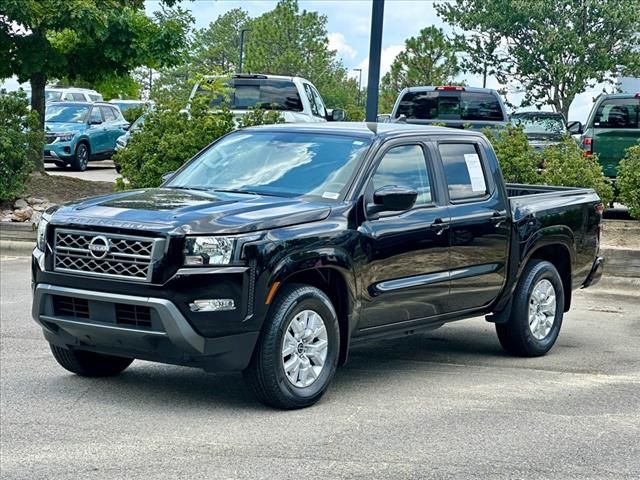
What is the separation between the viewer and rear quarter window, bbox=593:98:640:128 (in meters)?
18.6

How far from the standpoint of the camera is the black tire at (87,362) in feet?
26.3

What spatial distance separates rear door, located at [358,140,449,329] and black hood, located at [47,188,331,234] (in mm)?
523

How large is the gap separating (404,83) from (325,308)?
53.1 metres

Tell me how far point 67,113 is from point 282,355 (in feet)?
72.1

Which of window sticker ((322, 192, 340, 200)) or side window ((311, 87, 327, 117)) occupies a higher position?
side window ((311, 87, 327, 117))

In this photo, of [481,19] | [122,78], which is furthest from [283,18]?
[122,78]

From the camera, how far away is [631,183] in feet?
48.9

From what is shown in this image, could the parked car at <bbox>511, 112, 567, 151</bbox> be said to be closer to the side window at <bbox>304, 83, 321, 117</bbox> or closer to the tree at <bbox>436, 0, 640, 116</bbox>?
the side window at <bbox>304, 83, 321, 117</bbox>

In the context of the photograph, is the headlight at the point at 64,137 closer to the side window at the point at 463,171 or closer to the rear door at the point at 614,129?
the rear door at the point at 614,129

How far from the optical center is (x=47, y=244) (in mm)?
7316

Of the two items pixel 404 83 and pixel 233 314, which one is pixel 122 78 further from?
pixel 404 83

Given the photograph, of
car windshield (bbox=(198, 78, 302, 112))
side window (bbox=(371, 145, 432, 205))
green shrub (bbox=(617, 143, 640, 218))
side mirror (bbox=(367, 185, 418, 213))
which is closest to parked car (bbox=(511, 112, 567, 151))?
car windshield (bbox=(198, 78, 302, 112))

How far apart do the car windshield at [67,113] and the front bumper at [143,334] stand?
21070mm

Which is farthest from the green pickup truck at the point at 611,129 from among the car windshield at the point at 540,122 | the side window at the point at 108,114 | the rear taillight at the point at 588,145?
the side window at the point at 108,114
